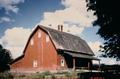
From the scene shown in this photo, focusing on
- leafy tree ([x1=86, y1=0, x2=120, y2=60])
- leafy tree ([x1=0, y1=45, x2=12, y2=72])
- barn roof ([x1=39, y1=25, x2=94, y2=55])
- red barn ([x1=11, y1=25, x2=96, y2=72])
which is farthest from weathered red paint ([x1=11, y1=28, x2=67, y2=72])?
leafy tree ([x1=86, y1=0, x2=120, y2=60])

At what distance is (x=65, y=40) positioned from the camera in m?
51.8

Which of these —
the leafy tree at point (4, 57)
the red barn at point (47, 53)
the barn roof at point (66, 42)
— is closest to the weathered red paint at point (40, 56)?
the red barn at point (47, 53)

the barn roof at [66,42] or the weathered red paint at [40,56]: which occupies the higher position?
the barn roof at [66,42]

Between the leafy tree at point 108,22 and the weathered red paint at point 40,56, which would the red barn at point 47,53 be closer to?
the weathered red paint at point 40,56

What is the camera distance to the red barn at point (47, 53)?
4738 cm

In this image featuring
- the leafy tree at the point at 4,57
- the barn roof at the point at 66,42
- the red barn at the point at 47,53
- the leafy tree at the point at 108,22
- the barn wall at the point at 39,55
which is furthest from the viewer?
the leafy tree at the point at 4,57

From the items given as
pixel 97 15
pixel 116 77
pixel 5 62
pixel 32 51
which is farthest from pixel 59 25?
pixel 116 77

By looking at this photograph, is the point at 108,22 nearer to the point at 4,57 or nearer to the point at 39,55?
the point at 39,55

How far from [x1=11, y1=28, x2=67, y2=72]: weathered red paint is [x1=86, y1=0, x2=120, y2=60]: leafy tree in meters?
19.3

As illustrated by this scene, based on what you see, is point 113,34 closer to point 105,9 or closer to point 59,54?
point 105,9

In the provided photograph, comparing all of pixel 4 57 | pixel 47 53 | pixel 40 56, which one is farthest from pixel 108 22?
pixel 4 57

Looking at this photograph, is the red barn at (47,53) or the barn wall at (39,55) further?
the barn wall at (39,55)

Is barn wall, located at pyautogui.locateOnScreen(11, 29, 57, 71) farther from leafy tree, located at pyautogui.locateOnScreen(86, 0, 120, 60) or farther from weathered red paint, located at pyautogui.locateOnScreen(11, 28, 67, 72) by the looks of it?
leafy tree, located at pyautogui.locateOnScreen(86, 0, 120, 60)

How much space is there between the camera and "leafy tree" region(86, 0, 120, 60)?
24156 millimetres
